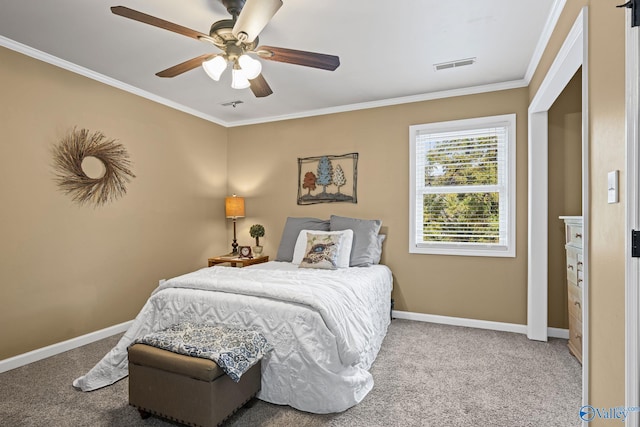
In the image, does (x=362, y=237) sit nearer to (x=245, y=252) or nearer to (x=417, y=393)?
(x=245, y=252)

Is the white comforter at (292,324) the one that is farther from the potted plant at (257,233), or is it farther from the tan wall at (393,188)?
the potted plant at (257,233)

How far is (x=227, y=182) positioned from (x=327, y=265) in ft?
7.64

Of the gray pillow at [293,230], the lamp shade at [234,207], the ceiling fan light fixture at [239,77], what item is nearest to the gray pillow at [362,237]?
the gray pillow at [293,230]

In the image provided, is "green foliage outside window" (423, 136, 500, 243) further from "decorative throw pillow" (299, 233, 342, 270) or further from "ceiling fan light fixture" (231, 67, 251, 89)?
"ceiling fan light fixture" (231, 67, 251, 89)

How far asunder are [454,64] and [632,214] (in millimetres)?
2325

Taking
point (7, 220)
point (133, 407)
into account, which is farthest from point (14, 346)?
point (133, 407)

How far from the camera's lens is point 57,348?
2998mm

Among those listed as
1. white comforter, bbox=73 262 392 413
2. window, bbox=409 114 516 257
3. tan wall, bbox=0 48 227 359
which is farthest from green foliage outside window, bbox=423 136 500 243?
tan wall, bbox=0 48 227 359

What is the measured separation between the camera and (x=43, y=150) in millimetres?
2912

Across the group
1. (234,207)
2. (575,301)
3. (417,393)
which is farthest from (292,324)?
(234,207)

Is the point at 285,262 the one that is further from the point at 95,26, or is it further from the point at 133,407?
the point at 95,26

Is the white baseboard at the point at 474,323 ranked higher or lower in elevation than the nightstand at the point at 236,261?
lower

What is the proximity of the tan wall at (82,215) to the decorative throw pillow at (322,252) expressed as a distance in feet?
5.57

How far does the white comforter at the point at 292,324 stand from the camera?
2.13 meters
